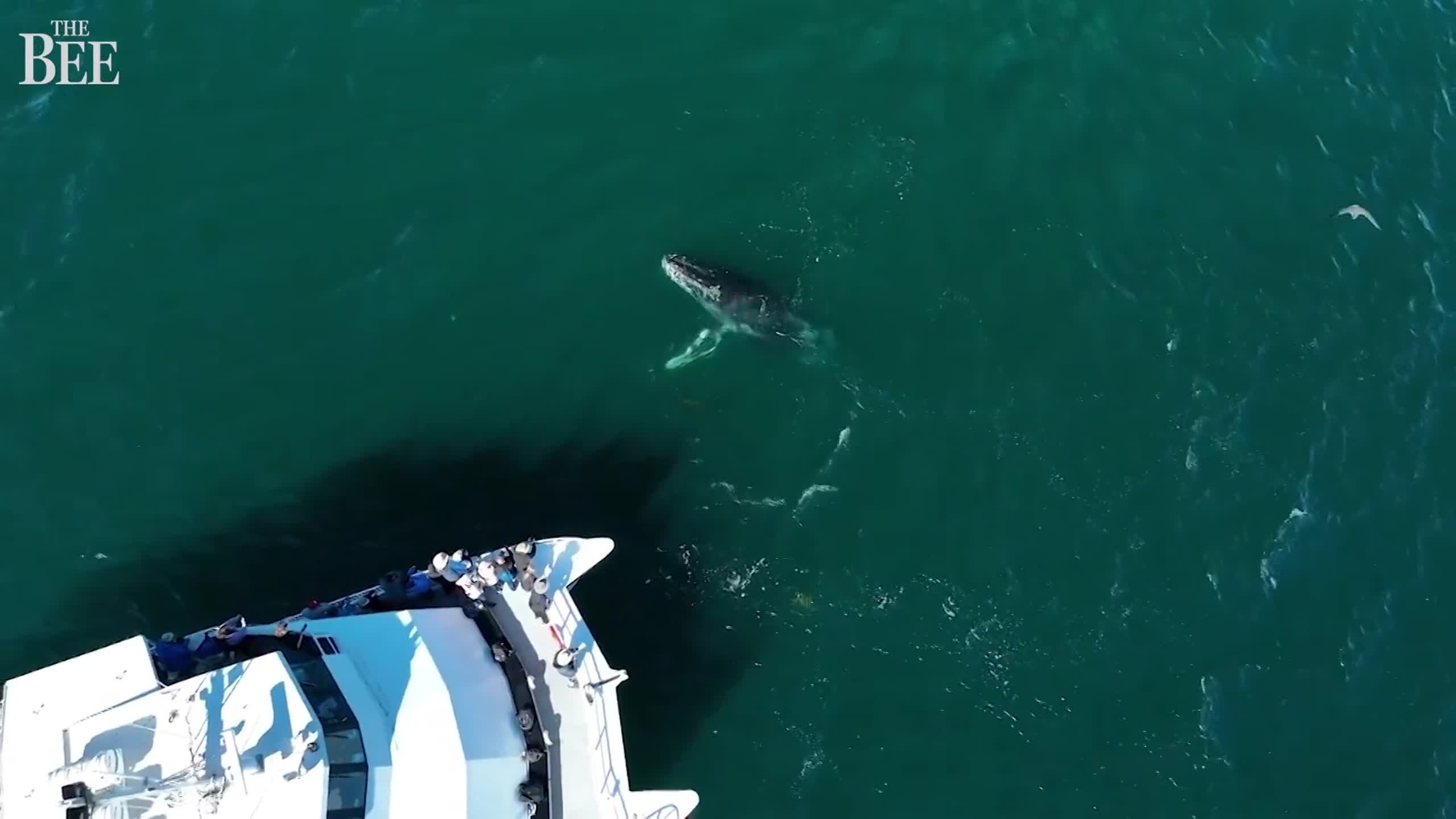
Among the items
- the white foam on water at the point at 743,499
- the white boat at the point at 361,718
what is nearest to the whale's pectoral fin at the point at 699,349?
the white foam on water at the point at 743,499

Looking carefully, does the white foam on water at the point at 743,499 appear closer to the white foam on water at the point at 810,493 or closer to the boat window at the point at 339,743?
the white foam on water at the point at 810,493

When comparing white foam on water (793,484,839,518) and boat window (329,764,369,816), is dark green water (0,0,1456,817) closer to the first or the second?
white foam on water (793,484,839,518)

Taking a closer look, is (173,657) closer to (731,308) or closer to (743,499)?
(743,499)

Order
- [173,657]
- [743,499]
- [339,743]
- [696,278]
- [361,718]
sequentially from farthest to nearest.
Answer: [696,278], [743,499], [173,657], [361,718], [339,743]

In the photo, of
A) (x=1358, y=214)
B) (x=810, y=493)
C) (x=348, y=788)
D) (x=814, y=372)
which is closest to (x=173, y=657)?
(x=348, y=788)

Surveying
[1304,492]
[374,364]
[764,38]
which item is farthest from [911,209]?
[374,364]

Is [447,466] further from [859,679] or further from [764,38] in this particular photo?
[764,38]

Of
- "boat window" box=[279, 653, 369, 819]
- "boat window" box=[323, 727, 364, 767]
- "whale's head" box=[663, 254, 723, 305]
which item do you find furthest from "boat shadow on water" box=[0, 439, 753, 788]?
"boat window" box=[323, 727, 364, 767]
